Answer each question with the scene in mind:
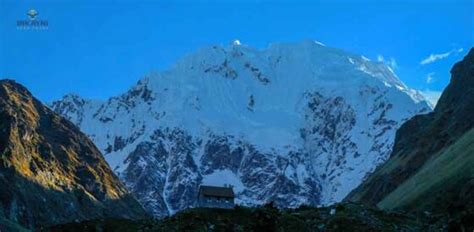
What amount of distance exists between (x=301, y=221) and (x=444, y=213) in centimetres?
1701

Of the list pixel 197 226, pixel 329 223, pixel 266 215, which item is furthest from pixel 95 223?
pixel 329 223

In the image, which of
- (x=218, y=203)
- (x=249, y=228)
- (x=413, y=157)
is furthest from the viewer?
(x=413, y=157)

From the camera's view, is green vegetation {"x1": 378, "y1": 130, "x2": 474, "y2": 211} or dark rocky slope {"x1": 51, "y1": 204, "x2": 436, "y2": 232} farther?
green vegetation {"x1": 378, "y1": 130, "x2": 474, "y2": 211}

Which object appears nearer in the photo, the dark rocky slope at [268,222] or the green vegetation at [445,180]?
the dark rocky slope at [268,222]

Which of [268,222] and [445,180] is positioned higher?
[445,180]

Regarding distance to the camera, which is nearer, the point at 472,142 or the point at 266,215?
the point at 266,215

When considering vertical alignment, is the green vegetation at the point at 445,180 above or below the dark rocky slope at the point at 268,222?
above

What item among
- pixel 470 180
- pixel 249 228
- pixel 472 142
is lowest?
pixel 249 228

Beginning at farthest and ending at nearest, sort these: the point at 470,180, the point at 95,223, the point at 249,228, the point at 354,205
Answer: the point at 470,180 → the point at 354,205 → the point at 95,223 → the point at 249,228

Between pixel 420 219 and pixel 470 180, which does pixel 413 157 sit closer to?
pixel 470 180

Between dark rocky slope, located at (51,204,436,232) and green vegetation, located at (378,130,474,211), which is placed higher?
green vegetation, located at (378,130,474,211)

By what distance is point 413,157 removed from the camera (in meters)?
198

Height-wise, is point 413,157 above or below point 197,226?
above

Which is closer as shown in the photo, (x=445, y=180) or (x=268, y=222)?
(x=268, y=222)
